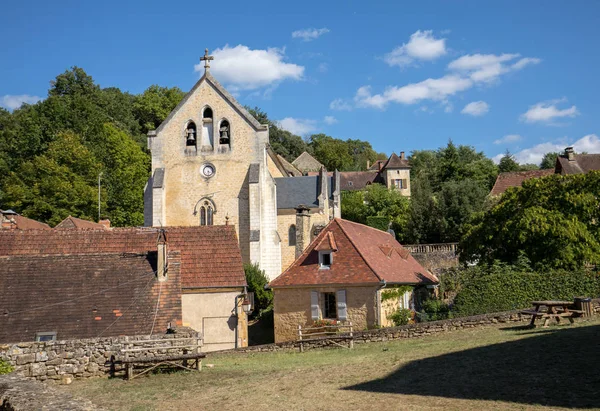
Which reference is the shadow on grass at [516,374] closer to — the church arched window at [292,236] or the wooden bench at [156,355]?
the wooden bench at [156,355]

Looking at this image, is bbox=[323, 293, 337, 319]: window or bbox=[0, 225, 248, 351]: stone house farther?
bbox=[323, 293, 337, 319]: window

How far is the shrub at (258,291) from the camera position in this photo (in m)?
33.3

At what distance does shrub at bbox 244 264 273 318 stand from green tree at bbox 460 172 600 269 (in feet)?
34.9

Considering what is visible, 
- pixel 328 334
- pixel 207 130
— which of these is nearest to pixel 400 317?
pixel 328 334

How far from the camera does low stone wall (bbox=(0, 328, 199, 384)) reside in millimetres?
14922

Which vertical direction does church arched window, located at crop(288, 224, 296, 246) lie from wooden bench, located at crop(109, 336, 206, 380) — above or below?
above

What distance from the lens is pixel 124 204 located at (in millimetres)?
58750

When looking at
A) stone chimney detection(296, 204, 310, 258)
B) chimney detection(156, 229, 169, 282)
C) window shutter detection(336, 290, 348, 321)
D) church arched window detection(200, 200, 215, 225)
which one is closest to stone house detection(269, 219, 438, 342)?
window shutter detection(336, 290, 348, 321)

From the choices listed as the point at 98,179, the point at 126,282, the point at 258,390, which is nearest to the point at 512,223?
the point at 126,282

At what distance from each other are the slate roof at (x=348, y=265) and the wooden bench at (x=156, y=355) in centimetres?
991

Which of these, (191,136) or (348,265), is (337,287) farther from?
(191,136)

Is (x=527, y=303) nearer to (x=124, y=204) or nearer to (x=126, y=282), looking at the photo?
(x=126, y=282)

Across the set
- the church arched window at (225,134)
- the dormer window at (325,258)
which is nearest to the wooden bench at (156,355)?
the dormer window at (325,258)

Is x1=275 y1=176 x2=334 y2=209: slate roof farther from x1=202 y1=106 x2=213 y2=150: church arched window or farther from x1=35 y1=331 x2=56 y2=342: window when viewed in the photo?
x1=35 y1=331 x2=56 y2=342: window
